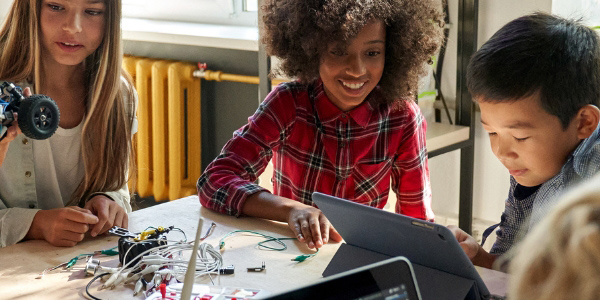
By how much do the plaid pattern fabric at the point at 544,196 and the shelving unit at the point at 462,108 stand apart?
781 mm

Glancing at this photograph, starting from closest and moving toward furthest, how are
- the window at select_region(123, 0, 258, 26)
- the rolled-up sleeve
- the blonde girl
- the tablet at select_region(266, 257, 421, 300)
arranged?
the tablet at select_region(266, 257, 421, 300) < the rolled-up sleeve < the blonde girl < the window at select_region(123, 0, 258, 26)

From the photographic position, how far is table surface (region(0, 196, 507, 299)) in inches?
41.7

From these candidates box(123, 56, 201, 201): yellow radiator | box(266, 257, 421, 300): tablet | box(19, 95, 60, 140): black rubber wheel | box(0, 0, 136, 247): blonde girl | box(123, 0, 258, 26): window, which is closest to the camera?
box(266, 257, 421, 300): tablet

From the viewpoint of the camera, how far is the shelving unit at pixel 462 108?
2129 millimetres

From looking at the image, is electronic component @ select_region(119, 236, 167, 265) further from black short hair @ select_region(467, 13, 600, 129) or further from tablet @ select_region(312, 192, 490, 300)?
black short hair @ select_region(467, 13, 600, 129)

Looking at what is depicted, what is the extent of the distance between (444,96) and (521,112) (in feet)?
3.76

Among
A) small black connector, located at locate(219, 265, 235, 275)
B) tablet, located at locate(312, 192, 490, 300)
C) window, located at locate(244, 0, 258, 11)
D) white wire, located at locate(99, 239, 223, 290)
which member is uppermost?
window, located at locate(244, 0, 258, 11)

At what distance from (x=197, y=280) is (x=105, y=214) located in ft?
1.08

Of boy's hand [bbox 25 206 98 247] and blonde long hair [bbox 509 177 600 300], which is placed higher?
blonde long hair [bbox 509 177 600 300]

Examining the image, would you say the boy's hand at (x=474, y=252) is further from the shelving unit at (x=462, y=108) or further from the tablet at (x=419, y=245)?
the shelving unit at (x=462, y=108)

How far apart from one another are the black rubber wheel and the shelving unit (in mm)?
975

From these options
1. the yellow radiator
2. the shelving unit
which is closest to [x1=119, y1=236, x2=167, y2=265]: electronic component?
the shelving unit

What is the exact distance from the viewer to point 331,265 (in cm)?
109

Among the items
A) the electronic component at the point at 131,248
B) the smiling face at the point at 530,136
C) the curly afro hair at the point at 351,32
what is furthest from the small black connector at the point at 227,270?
the curly afro hair at the point at 351,32
